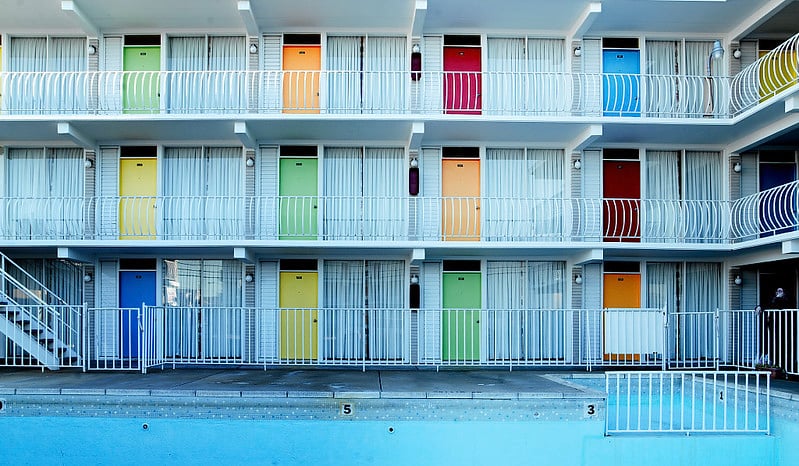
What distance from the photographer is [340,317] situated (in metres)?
15.7

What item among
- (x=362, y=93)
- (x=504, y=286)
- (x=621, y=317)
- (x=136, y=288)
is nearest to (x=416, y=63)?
(x=362, y=93)

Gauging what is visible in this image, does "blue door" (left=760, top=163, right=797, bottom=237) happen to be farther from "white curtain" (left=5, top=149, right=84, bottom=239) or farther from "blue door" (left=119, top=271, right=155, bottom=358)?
"white curtain" (left=5, top=149, right=84, bottom=239)

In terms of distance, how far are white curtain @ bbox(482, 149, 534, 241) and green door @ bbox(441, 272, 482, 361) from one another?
3.58ft

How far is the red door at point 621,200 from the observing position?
16.1 meters

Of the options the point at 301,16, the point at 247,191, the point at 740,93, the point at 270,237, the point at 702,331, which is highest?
the point at 301,16

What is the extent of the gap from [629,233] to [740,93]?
3.77 metres

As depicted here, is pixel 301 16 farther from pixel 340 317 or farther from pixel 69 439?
pixel 69 439

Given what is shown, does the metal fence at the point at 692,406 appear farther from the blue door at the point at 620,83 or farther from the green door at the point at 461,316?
the blue door at the point at 620,83

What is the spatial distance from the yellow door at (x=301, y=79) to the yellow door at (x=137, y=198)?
3362 millimetres

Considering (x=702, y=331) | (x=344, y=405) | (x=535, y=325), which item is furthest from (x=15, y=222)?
(x=702, y=331)

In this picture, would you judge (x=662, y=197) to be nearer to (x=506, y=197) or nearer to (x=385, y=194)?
(x=506, y=197)

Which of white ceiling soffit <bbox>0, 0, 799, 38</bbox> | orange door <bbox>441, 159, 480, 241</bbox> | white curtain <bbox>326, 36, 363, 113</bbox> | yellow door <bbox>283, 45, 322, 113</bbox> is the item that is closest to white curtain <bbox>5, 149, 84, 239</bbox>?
white ceiling soffit <bbox>0, 0, 799, 38</bbox>

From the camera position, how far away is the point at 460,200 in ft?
52.3

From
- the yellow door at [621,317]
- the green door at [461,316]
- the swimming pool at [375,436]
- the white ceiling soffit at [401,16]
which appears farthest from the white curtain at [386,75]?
the swimming pool at [375,436]
